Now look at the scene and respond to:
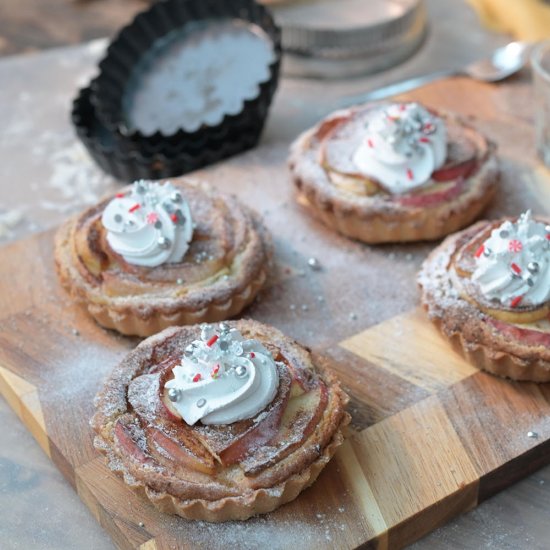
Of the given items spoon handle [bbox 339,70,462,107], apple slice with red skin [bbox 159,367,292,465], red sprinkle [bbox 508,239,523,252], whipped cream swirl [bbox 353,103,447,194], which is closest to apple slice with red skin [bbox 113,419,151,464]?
apple slice with red skin [bbox 159,367,292,465]

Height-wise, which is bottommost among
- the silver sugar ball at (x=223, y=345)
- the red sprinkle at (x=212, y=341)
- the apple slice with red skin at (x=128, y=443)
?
the apple slice with red skin at (x=128, y=443)

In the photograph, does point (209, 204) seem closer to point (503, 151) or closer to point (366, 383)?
point (366, 383)

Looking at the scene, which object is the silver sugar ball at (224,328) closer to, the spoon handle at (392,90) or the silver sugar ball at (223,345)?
the silver sugar ball at (223,345)

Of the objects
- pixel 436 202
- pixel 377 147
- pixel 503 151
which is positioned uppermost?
pixel 377 147

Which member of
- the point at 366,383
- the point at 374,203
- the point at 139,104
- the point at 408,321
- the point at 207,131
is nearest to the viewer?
the point at 366,383

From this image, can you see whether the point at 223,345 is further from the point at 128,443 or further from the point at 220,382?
the point at 128,443

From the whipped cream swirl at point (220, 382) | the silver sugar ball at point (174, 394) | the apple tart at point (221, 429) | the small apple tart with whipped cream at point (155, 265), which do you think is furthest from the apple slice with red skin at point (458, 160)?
the silver sugar ball at point (174, 394)

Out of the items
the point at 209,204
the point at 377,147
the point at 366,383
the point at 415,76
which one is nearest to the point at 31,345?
the point at 209,204

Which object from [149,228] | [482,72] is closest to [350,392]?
[149,228]
